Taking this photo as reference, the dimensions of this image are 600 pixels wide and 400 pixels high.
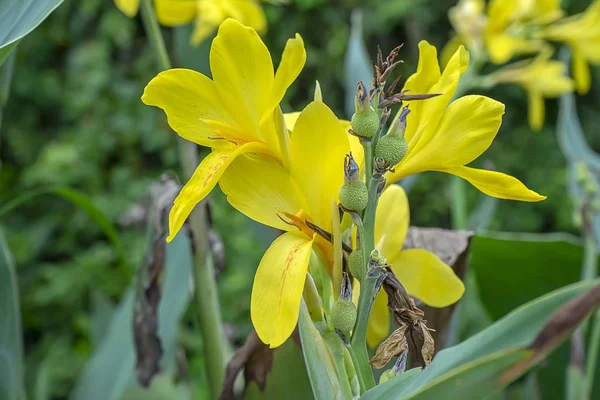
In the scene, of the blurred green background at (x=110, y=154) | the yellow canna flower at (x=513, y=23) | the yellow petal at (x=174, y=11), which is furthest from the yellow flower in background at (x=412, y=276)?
the blurred green background at (x=110, y=154)

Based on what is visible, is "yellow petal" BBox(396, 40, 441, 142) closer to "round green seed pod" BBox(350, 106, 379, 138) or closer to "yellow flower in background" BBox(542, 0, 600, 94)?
"round green seed pod" BBox(350, 106, 379, 138)

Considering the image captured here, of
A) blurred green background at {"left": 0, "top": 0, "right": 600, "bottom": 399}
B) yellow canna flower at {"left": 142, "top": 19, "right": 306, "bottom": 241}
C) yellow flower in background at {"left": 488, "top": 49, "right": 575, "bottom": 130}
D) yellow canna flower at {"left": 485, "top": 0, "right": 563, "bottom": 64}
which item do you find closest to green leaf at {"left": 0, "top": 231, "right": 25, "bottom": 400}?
yellow canna flower at {"left": 142, "top": 19, "right": 306, "bottom": 241}

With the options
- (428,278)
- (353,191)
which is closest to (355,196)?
(353,191)

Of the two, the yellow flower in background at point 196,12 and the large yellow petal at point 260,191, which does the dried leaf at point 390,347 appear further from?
the yellow flower in background at point 196,12

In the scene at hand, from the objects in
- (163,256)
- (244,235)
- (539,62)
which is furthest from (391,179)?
(244,235)

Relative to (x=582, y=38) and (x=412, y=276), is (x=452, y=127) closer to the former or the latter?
(x=412, y=276)

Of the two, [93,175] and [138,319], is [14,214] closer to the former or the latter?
[93,175]
